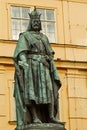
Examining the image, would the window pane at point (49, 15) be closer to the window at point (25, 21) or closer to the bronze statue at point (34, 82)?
the window at point (25, 21)

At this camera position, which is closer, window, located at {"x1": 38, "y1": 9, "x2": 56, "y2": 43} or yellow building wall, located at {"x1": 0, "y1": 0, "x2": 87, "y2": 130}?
yellow building wall, located at {"x1": 0, "y1": 0, "x2": 87, "y2": 130}

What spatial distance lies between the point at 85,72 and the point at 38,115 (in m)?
15.7

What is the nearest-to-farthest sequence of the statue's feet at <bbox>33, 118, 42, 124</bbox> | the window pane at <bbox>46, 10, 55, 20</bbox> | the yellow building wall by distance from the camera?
1. the statue's feet at <bbox>33, 118, 42, 124</bbox>
2. the yellow building wall
3. the window pane at <bbox>46, 10, 55, 20</bbox>

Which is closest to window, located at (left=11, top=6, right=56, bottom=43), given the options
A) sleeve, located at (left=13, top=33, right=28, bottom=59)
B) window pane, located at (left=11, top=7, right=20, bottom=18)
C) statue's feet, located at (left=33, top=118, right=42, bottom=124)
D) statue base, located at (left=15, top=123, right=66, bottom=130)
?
window pane, located at (left=11, top=7, right=20, bottom=18)

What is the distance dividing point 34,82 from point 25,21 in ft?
50.2

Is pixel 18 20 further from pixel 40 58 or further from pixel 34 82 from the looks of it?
pixel 34 82

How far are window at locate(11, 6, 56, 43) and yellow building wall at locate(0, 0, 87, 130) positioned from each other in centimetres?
20

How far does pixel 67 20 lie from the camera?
2823 centimetres

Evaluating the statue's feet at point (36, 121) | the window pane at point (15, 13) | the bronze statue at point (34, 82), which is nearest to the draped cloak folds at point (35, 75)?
the bronze statue at point (34, 82)

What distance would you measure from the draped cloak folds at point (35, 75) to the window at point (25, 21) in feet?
47.1

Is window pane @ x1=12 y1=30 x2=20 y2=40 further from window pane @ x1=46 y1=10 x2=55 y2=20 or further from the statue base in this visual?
the statue base

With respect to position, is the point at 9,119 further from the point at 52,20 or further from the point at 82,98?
the point at 52,20

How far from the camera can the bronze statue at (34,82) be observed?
1208cm

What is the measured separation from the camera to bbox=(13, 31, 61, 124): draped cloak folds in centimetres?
1212
